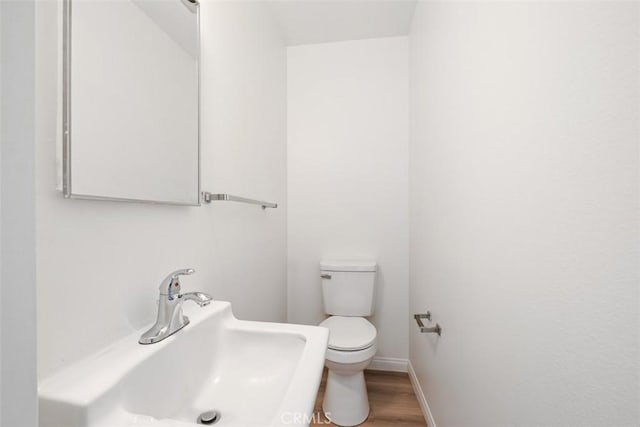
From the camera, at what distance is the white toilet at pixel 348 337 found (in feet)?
4.75

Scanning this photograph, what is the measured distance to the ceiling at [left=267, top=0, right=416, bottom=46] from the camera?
1.67 meters

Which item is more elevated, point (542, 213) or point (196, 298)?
point (542, 213)

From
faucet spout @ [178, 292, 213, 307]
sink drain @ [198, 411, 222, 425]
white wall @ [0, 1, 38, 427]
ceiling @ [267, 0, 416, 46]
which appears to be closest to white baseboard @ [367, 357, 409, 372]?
sink drain @ [198, 411, 222, 425]

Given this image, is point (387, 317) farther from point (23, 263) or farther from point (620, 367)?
point (23, 263)

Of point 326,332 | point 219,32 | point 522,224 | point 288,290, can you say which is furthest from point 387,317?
point 219,32

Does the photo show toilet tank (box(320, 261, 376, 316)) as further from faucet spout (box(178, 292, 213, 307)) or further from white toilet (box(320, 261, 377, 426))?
faucet spout (box(178, 292, 213, 307))

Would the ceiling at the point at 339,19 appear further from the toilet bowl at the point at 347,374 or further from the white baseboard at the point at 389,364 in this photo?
the white baseboard at the point at 389,364

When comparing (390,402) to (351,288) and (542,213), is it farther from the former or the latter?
(542,213)

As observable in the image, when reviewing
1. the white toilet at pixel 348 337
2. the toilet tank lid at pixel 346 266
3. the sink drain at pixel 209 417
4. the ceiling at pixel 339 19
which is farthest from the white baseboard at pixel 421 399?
the ceiling at pixel 339 19

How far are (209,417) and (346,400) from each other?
3.38ft

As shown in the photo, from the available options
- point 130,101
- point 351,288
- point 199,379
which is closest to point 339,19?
point 130,101

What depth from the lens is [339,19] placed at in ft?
5.92

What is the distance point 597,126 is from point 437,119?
3.03 feet

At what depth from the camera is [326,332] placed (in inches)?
33.7
